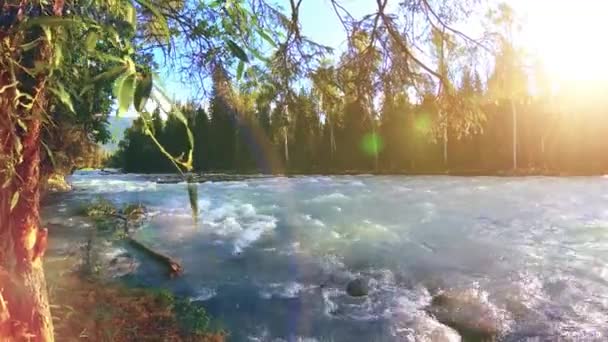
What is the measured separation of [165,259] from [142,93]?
26.4 ft

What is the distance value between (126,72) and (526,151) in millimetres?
29258

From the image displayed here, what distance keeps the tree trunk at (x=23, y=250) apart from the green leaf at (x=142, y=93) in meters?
0.37

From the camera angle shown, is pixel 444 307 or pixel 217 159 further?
pixel 217 159

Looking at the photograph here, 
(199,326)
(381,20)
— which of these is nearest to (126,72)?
(381,20)

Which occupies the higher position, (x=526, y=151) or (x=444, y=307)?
(x=526, y=151)

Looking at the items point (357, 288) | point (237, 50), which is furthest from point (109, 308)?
point (237, 50)

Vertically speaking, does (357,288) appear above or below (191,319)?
below

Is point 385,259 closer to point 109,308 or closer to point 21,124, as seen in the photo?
point 109,308

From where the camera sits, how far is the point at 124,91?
59 cm

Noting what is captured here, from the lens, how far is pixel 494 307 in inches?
259

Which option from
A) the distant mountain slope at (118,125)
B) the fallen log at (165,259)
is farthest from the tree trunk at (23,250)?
the fallen log at (165,259)

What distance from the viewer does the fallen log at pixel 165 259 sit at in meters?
7.91

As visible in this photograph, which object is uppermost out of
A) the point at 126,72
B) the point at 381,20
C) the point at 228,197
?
the point at 381,20

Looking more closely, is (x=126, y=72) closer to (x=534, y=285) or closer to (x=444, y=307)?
(x=444, y=307)
